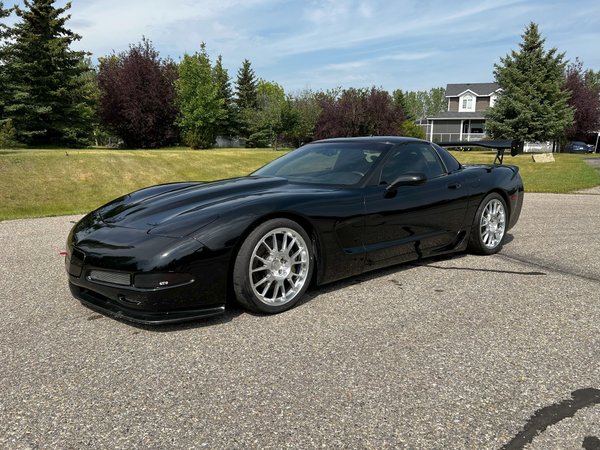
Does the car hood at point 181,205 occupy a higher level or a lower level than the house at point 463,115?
lower

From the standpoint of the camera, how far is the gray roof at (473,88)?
196 feet

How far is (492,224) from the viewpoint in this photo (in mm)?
5438

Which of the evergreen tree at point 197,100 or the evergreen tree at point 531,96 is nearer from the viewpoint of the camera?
the evergreen tree at point 531,96

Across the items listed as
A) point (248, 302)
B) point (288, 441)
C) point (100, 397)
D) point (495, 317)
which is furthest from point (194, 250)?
point (495, 317)

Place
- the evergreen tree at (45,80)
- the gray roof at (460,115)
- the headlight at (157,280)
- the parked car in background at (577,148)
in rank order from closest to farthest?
the headlight at (157,280)
the evergreen tree at (45,80)
the parked car in background at (577,148)
the gray roof at (460,115)

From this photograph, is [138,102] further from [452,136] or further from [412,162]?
[452,136]

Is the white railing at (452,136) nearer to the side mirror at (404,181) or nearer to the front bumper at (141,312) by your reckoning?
the side mirror at (404,181)

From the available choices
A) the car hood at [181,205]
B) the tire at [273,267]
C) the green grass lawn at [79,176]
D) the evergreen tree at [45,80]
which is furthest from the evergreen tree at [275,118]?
the tire at [273,267]

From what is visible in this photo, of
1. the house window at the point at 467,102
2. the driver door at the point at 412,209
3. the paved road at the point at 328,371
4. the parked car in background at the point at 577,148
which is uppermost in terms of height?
the house window at the point at 467,102

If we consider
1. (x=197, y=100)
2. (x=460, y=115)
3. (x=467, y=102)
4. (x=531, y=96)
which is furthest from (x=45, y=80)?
(x=467, y=102)

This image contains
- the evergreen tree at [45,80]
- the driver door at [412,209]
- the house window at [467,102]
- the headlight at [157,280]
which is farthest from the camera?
the house window at [467,102]

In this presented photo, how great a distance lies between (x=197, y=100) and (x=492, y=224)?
3233 centimetres

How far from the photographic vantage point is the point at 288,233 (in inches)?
141

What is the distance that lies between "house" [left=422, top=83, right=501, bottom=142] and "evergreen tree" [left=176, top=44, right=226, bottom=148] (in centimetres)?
3000
